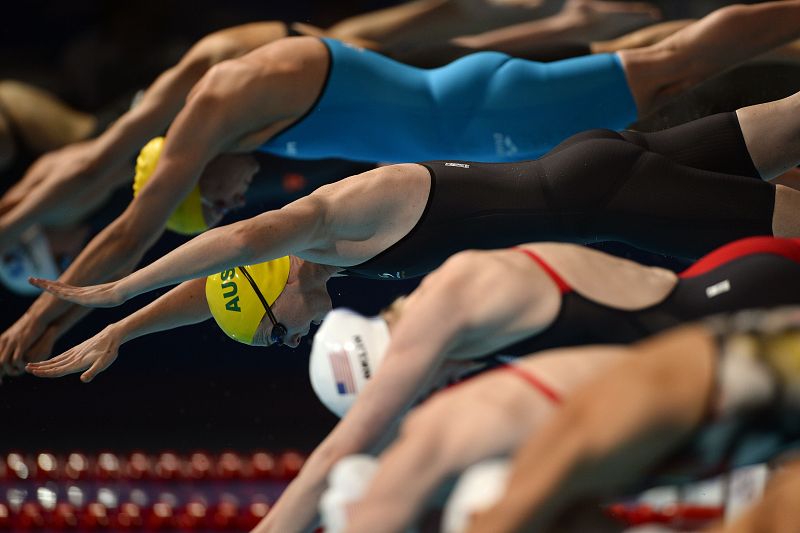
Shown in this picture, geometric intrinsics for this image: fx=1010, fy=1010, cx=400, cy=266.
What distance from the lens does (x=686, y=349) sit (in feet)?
3.20

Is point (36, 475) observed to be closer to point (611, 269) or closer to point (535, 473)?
point (611, 269)

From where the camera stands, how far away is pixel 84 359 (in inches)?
80.7

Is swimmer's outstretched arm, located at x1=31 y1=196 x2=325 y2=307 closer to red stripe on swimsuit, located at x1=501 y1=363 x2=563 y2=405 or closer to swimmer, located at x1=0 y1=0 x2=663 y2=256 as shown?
red stripe on swimsuit, located at x1=501 y1=363 x2=563 y2=405

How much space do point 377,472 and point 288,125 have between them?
5.64ft

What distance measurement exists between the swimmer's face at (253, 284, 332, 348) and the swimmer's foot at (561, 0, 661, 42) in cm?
161

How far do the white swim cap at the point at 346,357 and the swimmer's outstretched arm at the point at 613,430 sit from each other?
2.00 ft

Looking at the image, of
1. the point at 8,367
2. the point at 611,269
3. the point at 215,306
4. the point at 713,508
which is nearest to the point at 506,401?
the point at 611,269

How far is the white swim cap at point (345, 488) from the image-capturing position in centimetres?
120

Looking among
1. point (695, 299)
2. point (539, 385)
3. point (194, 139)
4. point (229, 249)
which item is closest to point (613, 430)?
point (539, 385)

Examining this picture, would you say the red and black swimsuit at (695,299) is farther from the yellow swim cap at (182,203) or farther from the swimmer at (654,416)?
the yellow swim cap at (182,203)

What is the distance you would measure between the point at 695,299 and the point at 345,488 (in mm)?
645

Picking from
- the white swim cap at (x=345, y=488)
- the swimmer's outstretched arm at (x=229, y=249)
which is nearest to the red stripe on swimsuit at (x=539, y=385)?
the white swim cap at (x=345, y=488)

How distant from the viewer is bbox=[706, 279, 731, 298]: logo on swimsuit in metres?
1.54

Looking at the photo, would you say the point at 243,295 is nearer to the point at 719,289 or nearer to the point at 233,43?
the point at 719,289
